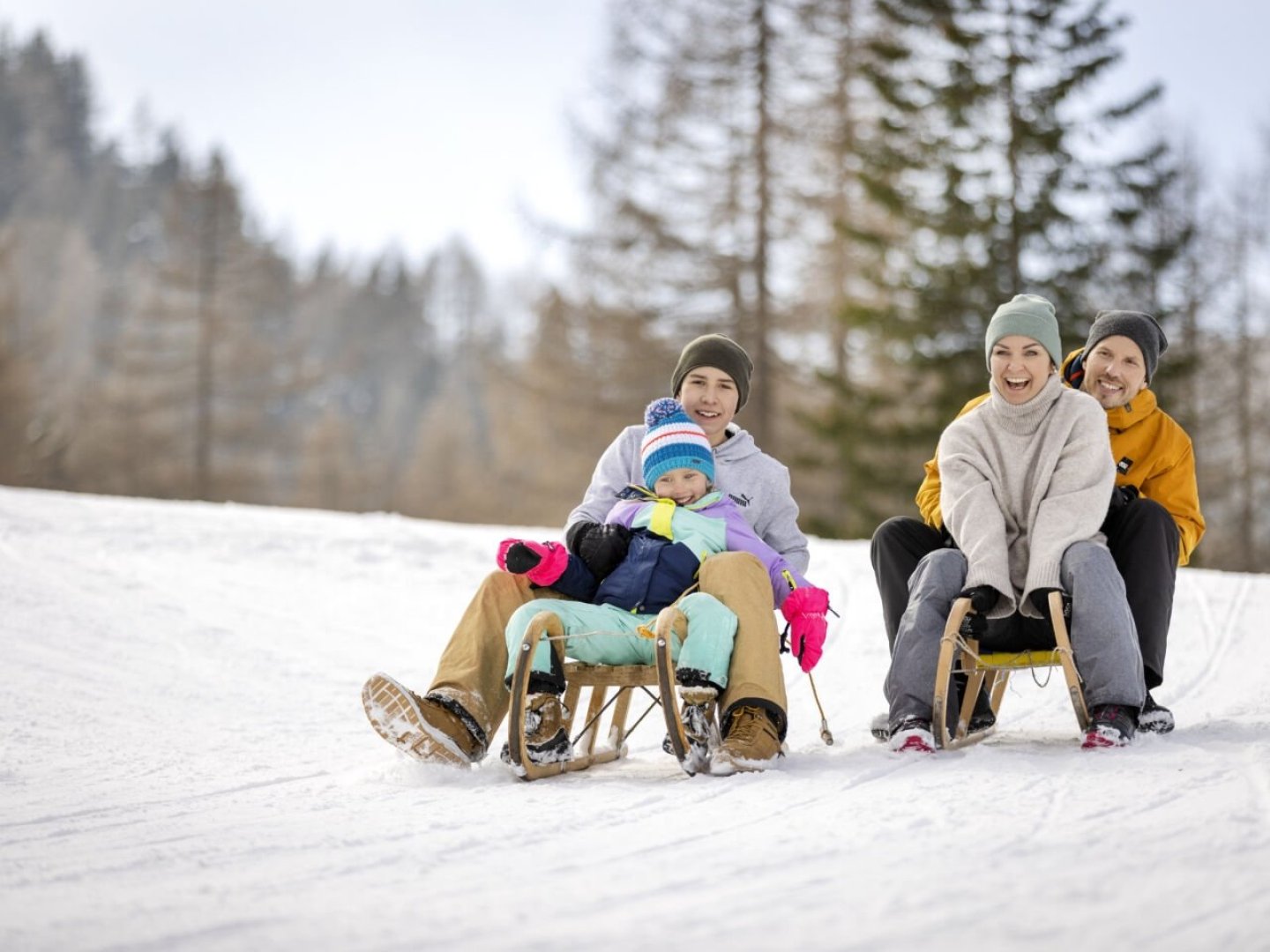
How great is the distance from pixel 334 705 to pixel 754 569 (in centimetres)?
216

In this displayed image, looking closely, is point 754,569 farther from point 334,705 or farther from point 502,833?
point 334,705

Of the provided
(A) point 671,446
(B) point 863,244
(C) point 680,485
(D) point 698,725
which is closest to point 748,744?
(D) point 698,725

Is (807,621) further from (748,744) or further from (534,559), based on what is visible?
(534,559)

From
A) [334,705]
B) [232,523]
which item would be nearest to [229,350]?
[232,523]

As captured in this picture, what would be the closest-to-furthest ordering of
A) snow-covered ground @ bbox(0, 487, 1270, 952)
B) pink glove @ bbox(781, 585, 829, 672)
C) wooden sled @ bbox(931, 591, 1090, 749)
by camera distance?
1. snow-covered ground @ bbox(0, 487, 1270, 952)
2. wooden sled @ bbox(931, 591, 1090, 749)
3. pink glove @ bbox(781, 585, 829, 672)

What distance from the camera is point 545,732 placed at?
3066 millimetres

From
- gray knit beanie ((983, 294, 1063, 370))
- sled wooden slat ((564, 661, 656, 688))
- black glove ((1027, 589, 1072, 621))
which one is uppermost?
gray knit beanie ((983, 294, 1063, 370))

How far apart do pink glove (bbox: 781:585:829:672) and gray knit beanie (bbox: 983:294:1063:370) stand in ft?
2.84

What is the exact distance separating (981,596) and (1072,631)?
9.8 inches

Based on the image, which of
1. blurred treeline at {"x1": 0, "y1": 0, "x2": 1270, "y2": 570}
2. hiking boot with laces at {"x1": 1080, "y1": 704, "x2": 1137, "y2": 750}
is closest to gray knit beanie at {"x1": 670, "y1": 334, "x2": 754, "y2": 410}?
hiking boot with laces at {"x1": 1080, "y1": 704, "x2": 1137, "y2": 750}

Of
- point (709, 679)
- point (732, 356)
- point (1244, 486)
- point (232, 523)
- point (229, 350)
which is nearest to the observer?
point (709, 679)

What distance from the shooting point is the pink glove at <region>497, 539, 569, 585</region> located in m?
3.12

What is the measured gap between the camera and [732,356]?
3871 mm

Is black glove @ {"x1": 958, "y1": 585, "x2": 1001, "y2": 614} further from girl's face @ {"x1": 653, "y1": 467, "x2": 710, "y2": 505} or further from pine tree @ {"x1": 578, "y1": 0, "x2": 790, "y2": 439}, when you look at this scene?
pine tree @ {"x1": 578, "y1": 0, "x2": 790, "y2": 439}
